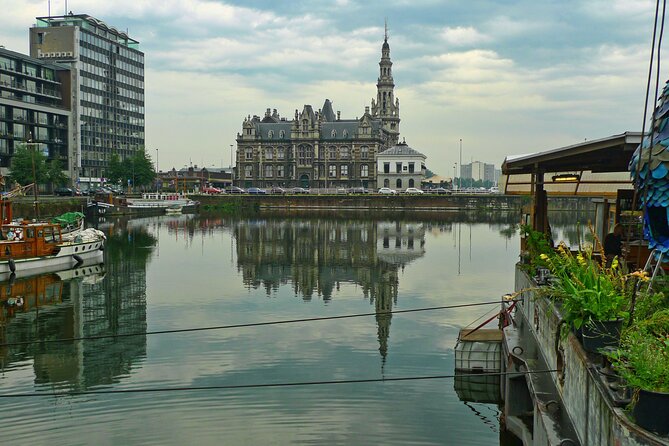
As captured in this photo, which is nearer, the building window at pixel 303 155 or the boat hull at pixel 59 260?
the boat hull at pixel 59 260

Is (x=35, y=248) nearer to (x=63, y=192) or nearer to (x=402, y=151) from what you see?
(x=63, y=192)

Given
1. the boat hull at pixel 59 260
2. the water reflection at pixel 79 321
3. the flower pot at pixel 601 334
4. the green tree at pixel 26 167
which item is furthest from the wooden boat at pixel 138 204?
the flower pot at pixel 601 334

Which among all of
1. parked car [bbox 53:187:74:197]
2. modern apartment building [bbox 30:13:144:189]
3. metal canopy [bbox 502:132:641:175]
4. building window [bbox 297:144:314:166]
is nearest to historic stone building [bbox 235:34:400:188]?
building window [bbox 297:144:314:166]

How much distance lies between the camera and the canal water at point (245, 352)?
1620 centimetres

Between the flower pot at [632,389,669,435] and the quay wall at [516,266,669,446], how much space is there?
126 mm

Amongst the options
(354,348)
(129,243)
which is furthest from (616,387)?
(129,243)

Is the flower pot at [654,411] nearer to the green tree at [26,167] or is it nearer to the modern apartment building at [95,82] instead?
the green tree at [26,167]

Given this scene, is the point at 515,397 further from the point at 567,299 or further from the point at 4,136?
the point at 4,136

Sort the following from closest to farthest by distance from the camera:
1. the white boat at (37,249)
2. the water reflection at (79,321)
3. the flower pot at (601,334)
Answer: the flower pot at (601,334), the water reflection at (79,321), the white boat at (37,249)

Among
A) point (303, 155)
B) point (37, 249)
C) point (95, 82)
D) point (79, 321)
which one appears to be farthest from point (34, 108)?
point (79, 321)

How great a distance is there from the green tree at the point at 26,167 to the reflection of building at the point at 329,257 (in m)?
32.4

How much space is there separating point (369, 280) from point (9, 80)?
276ft

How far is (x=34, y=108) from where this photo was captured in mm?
106312

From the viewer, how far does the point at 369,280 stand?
4028 cm
